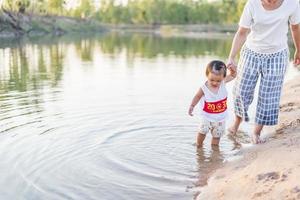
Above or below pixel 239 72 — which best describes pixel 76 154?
below

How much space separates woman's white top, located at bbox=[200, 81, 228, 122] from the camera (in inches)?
234

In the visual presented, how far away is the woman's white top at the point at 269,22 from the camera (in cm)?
559

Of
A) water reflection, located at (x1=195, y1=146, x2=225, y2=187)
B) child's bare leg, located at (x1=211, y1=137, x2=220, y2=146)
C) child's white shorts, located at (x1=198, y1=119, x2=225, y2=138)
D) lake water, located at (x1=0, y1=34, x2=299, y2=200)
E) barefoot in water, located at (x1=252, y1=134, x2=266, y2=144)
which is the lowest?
lake water, located at (x1=0, y1=34, x2=299, y2=200)

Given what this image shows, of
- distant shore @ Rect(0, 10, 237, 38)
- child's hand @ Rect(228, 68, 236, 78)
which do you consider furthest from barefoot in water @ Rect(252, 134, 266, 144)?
distant shore @ Rect(0, 10, 237, 38)

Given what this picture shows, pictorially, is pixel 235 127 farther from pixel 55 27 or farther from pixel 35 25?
pixel 55 27

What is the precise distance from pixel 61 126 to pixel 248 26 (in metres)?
3.49

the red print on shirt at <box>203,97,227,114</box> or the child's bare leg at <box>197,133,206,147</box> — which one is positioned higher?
the red print on shirt at <box>203,97,227,114</box>

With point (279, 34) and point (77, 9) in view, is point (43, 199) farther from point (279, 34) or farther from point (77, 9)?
point (77, 9)

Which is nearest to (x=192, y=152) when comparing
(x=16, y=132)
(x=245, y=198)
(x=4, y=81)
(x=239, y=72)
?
(x=239, y=72)

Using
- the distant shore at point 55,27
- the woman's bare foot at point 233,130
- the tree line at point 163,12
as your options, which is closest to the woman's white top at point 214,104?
the woman's bare foot at point 233,130

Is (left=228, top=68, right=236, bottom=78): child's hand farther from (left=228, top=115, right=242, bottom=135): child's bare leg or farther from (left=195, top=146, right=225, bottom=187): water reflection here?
(left=195, top=146, right=225, bottom=187): water reflection

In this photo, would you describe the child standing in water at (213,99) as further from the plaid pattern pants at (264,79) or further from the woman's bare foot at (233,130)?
the woman's bare foot at (233,130)

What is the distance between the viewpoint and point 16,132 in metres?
7.09

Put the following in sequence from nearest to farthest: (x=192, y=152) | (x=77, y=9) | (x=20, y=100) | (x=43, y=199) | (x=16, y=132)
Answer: (x=43, y=199), (x=192, y=152), (x=16, y=132), (x=20, y=100), (x=77, y=9)
